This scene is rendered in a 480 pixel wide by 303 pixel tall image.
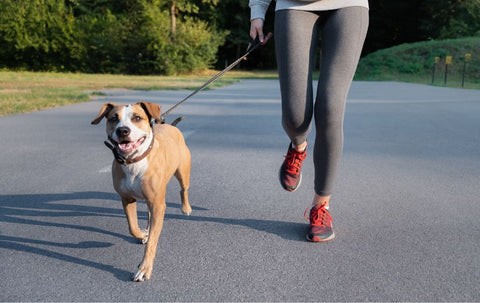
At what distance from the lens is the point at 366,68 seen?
3125 centimetres

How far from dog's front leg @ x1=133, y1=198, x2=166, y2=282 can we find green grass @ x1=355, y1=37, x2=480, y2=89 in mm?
26243

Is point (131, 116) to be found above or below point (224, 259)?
above

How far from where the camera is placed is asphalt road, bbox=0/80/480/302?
7.16ft

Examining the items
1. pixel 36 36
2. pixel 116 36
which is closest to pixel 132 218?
pixel 116 36

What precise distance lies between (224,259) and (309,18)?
152 centimetres

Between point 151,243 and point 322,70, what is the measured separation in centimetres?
142

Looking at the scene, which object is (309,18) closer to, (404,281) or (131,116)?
(131,116)

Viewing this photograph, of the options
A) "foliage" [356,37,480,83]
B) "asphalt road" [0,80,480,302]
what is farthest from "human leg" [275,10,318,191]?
"foliage" [356,37,480,83]

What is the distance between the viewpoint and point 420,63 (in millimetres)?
30188

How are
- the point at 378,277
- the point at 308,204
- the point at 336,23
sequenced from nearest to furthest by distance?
the point at 378,277 → the point at 336,23 → the point at 308,204

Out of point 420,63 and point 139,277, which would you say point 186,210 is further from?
point 420,63

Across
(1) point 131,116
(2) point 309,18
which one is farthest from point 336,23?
(1) point 131,116

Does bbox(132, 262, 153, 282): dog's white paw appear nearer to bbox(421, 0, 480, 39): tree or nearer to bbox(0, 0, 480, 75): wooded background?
bbox(0, 0, 480, 75): wooded background

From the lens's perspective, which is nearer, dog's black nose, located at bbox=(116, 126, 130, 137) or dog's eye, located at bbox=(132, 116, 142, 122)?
dog's black nose, located at bbox=(116, 126, 130, 137)
